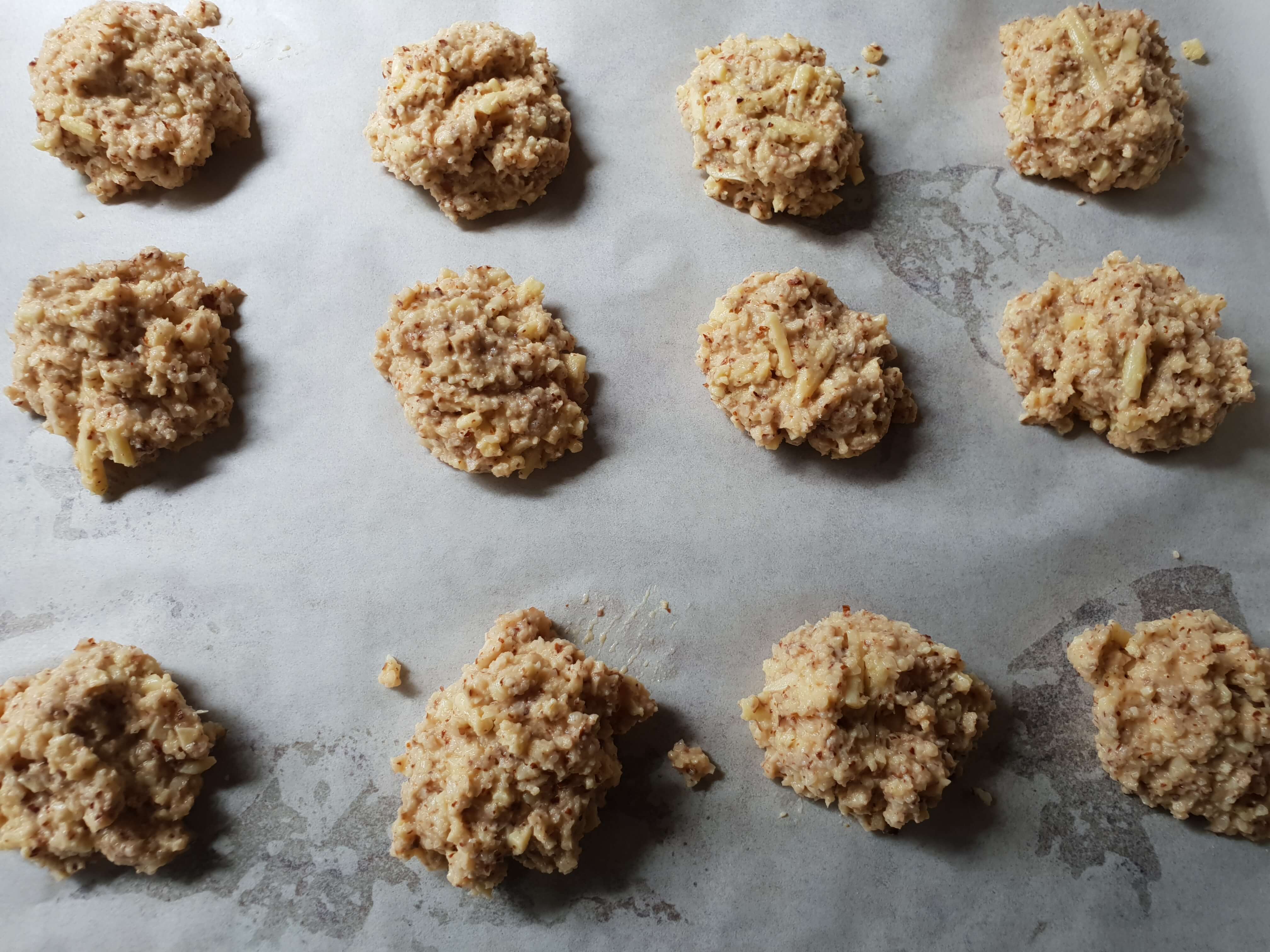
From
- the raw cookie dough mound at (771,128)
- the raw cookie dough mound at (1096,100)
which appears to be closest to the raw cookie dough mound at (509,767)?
the raw cookie dough mound at (771,128)

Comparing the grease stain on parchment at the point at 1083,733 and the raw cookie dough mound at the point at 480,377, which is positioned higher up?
the raw cookie dough mound at the point at 480,377

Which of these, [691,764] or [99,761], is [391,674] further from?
[691,764]

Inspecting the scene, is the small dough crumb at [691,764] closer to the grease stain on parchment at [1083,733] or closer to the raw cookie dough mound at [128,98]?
the grease stain on parchment at [1083,733]

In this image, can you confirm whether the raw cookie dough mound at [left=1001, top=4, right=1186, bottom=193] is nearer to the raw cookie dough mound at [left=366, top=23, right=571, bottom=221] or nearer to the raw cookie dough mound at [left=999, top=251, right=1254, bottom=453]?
the raw cookie dough mound at [left=999, top=251, right=1254, bottom=453]

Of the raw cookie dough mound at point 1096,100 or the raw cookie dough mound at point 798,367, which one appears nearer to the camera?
the raw cookie dough mound at point 798,367

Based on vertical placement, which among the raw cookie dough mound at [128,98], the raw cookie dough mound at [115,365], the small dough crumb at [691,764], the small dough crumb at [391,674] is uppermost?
the raw cookie dough mound at [128,98]

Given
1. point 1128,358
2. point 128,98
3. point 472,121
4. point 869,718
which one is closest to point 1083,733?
point 869,718
